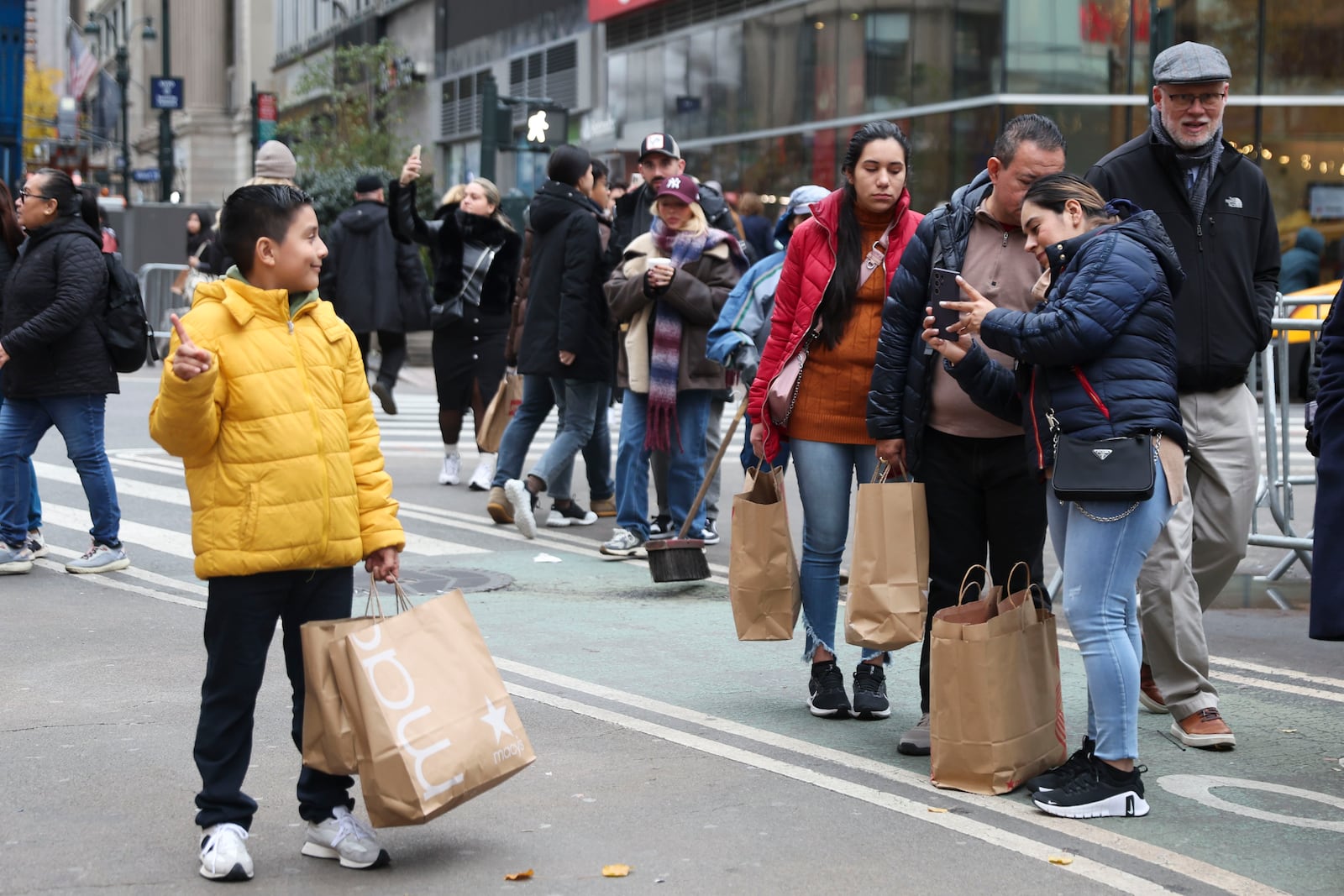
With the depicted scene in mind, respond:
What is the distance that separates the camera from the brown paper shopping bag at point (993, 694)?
4.98 metres

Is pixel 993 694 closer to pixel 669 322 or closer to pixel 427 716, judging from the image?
pixel 427 716

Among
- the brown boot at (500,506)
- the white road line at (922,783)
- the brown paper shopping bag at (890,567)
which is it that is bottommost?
the white road line at (922,783)

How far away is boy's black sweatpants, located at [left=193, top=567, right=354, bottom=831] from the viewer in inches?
171

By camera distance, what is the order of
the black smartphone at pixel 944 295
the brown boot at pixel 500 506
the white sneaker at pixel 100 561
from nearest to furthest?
the black smartphone at pixel 944 295, the white sneaker at pixel 100 561, the brown boot at pixel 500 506

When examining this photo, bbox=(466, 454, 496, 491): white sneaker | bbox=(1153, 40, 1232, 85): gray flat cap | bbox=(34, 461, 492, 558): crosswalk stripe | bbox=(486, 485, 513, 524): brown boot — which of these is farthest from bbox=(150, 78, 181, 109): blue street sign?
bbox=(1153, 40, 1232, 85): gray flat cap

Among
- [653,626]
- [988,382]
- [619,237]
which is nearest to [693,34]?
[619,237]

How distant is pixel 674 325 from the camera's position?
920 centimetres

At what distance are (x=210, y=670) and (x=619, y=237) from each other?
6.17 m

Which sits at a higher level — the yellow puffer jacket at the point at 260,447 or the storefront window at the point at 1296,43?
the storefront window at the point at 1296,43

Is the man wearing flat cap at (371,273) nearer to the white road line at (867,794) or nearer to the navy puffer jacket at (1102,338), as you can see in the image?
the white road line at (867,794)

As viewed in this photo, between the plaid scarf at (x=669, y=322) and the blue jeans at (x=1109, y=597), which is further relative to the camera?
the plaid scarf at (x=669, y=322)

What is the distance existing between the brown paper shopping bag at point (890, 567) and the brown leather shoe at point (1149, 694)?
49.3 inches

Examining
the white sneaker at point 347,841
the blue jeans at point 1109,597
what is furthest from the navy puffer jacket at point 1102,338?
the white sneaker at point 347,841

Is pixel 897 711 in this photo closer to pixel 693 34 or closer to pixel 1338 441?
pixel 1338 441
